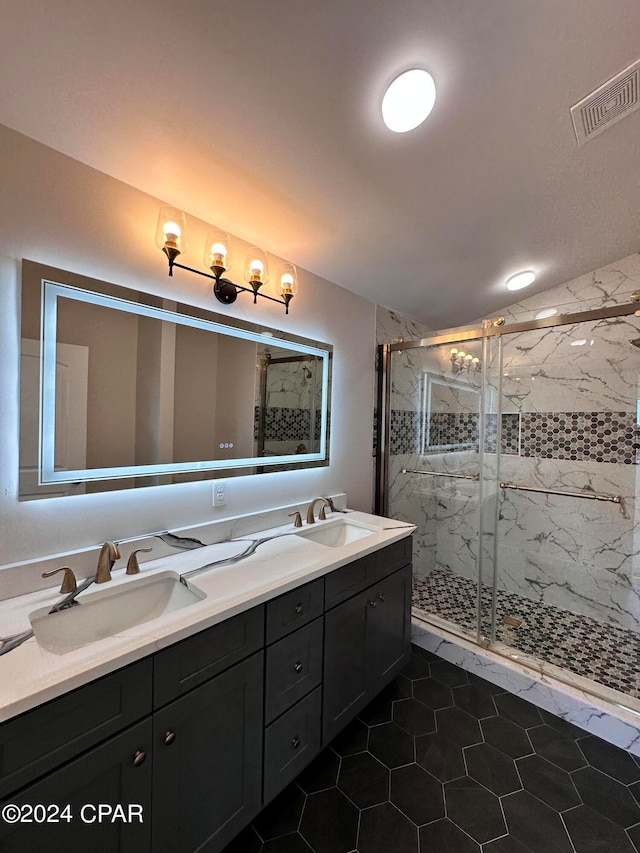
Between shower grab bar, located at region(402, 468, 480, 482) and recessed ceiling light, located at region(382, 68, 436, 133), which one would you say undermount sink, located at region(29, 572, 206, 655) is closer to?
recessed ceiling light, located at region(382, 68, 436, 133)

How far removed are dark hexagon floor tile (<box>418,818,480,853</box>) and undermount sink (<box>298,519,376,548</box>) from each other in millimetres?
1056

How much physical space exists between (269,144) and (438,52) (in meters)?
0.60

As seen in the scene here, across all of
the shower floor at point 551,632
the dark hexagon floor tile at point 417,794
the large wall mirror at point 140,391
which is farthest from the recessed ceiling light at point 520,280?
the dark hexagon floor tile at point 417,794

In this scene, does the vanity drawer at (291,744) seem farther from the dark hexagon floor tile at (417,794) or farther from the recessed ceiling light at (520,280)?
the recessed ceiling light at (520,280)

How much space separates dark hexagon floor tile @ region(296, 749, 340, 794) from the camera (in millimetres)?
1360

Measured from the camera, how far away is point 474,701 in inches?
71.4

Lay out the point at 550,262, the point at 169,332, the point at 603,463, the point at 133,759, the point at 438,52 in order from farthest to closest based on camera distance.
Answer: the point at 603,463
the point at 550,262
the point at 169,332
the point at 438,52
the point at 133,759

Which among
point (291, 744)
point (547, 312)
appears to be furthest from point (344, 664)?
point (547, 312)

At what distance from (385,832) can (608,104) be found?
272 cm

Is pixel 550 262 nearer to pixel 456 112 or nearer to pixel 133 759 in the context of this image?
pixel 456 112

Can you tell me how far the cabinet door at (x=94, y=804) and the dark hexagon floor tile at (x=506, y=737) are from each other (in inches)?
57.2

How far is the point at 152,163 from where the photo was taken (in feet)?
4.20

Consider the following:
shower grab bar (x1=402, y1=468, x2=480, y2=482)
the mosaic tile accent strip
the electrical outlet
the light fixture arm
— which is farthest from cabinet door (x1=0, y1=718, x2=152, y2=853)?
the mosaic tile accent strip

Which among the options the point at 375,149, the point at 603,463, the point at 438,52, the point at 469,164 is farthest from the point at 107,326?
the point at 603,463
